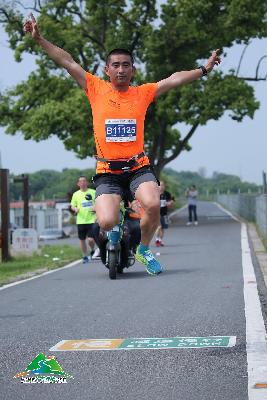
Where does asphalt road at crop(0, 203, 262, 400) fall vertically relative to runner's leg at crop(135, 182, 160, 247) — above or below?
below

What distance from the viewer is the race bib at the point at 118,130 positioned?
8031mm

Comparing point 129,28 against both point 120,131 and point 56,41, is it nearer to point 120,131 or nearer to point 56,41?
point 56,41

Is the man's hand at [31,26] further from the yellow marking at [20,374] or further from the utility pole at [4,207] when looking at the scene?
the utility pole at [4,207]

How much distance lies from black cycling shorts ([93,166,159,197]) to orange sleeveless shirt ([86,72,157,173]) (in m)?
0.06

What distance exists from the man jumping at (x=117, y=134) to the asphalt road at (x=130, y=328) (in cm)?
114

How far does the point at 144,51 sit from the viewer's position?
43.2 m

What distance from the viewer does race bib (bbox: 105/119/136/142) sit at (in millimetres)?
8031

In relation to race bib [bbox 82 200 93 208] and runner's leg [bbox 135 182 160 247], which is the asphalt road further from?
race bib [bbox 82 200 93 208]

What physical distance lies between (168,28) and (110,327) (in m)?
35.1

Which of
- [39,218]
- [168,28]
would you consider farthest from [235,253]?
[39,218]

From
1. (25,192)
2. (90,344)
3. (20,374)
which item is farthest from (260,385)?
(25,192)

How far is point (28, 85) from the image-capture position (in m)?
47.0

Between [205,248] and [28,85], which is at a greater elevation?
[28,85]

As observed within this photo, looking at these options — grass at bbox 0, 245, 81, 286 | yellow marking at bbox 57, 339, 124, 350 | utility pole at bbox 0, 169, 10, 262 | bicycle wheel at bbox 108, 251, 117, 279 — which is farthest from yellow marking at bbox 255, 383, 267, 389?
Result: utility pole at bbox 0, 169, 10, 262
